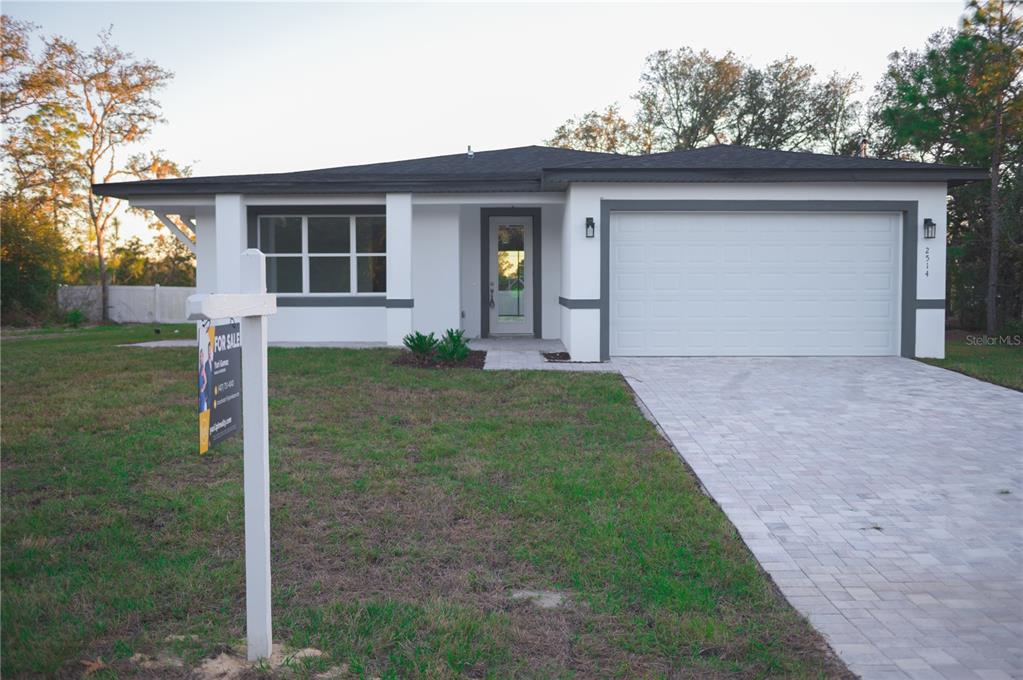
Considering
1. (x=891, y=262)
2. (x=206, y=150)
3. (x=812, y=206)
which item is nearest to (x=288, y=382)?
(x=812, y=206)

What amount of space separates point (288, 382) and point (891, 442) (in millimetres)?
6929

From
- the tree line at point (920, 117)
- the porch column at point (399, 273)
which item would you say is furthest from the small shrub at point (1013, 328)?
the porch column at point (399, 273)

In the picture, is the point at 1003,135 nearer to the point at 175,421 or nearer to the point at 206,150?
the point at 175,421

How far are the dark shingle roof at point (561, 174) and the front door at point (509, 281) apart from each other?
1.27 metres

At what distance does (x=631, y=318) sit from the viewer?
12.7 m

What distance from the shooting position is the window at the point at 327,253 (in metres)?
15.5

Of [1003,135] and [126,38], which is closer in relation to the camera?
[1003,135]

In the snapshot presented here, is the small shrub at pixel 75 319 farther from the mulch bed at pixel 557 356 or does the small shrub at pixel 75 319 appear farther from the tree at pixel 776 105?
the tree at pixel 776 105

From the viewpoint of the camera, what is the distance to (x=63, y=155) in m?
27.0

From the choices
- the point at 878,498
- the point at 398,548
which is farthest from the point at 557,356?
the point at 398,548

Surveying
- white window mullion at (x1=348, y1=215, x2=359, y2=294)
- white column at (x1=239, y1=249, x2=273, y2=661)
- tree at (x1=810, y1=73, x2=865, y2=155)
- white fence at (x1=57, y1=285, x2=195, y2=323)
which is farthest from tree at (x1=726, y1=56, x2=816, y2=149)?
white column at (x1=239, y1=249, x2=273, y2=661)

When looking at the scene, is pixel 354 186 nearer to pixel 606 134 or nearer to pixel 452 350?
pixel 452 350

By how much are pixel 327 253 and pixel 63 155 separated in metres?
17.0

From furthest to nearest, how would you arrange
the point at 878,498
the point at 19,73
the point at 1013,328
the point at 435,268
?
the point at 19,73 < the point at 1013,328 < the point at 435,268 < the point at 878,498
